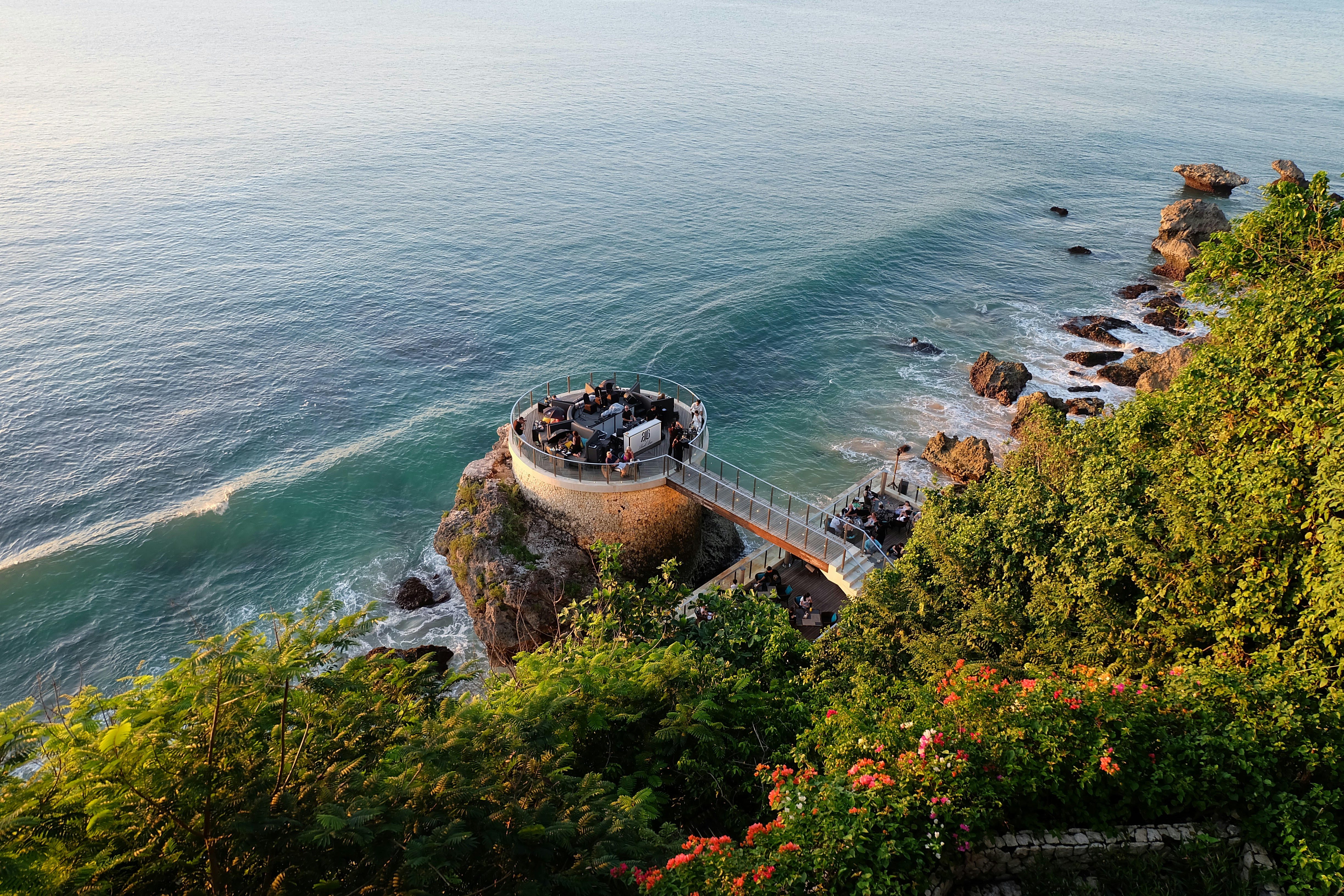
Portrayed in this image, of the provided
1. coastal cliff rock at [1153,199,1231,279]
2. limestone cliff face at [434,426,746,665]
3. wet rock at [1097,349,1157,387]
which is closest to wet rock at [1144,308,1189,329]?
coastal cliff rock at [1153,199,1231,279]

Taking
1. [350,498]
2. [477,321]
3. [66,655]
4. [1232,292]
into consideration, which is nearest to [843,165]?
[477,321]

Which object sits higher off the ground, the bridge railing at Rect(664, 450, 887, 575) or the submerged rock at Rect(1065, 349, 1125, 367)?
the bridge railing at Rect(664, 450, 887, 575)

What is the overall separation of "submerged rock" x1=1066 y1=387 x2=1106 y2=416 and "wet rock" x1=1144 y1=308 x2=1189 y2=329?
49.2 feet

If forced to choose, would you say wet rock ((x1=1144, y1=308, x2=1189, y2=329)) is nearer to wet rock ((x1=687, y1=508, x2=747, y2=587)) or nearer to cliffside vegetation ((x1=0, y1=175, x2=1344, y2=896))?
wet rock ((x1=687, y1=508, x2=747, y2=587))

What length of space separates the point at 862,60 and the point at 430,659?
144m

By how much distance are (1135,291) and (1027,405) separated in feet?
81.2

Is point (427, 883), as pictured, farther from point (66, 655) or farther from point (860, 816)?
point (66, 655)

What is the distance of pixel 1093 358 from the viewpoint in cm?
4969

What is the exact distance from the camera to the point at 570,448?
2847 cm

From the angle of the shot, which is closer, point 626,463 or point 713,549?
point 626,463

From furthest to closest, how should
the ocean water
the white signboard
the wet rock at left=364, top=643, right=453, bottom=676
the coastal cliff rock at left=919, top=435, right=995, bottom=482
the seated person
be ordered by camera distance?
the coastal cliff rock at left=919, top=435, right=995, bottom=482 → the ocean water → the wet rock at left=364, top=643, right=453, bottom=676 → the white signboard → the seated person

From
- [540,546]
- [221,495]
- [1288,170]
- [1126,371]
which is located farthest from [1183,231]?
[221,495]

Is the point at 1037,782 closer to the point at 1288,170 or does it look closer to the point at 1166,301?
the point at 1166,301

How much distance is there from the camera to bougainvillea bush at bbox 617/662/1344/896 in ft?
30.7
